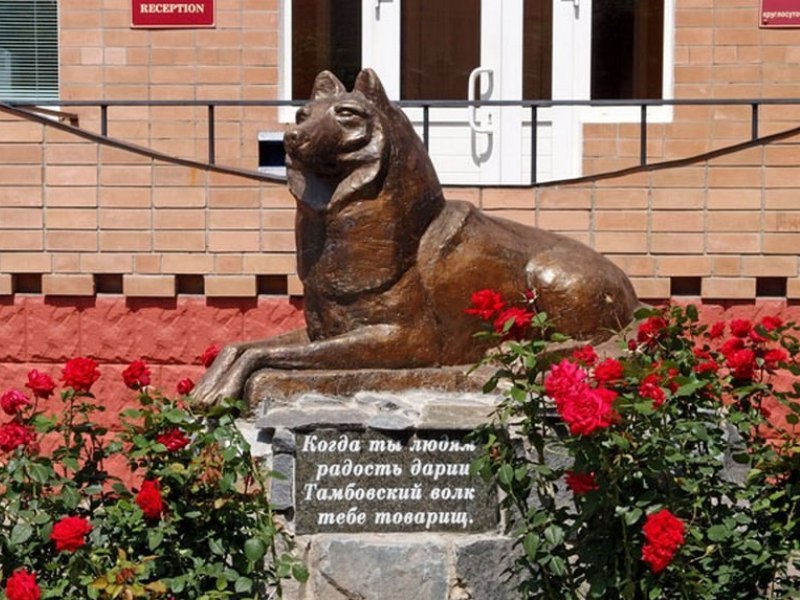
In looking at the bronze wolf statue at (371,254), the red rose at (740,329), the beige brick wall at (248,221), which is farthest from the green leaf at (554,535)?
the beige brick wall at (248,221)

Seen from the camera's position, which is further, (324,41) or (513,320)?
(324,41)

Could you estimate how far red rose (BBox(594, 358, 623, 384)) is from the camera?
5.77 metres

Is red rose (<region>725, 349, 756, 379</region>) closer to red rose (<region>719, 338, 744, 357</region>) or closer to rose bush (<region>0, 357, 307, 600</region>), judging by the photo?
red rose (<region>719, 338, 744, 357</region>)

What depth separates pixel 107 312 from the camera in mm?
9758

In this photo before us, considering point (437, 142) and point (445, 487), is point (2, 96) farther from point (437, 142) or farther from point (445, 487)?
point (445, 487)

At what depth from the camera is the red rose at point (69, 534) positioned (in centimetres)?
555

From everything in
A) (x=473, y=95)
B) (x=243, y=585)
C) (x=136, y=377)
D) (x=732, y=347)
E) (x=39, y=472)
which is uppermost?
(x=473, y=95)

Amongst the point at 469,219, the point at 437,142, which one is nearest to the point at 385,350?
the point at 469,219

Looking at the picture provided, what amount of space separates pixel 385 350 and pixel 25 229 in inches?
131

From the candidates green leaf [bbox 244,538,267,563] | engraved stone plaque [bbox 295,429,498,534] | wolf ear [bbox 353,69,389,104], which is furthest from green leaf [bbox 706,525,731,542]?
wolf ear [bbox 353,69,389,104]

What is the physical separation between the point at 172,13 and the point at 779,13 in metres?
3.67

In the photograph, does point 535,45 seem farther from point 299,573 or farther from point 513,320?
point 299,573

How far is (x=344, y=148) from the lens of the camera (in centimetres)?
704

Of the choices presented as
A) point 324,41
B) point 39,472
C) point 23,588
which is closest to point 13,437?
point 39,472
